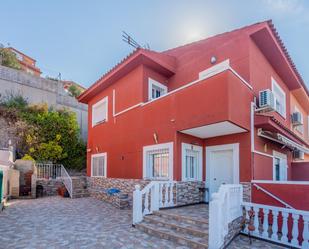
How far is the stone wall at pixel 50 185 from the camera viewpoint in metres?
22.2

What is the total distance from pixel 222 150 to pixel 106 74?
11.0 metres

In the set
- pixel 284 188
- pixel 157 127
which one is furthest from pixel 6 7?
pixel 284 188

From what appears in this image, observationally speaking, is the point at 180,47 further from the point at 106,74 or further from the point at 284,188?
the point at 284,188

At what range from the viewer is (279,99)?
1739 centimetres

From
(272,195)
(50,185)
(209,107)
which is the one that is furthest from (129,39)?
(50,185)

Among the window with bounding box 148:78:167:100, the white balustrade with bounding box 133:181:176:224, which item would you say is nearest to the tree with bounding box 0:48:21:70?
the window with bounding box 148:78:167:100

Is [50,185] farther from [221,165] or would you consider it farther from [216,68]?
[216,68]

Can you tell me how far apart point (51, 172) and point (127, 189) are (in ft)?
39.3

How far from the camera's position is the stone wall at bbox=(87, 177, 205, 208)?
12734 mm

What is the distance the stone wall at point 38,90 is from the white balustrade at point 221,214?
2740 centimetres

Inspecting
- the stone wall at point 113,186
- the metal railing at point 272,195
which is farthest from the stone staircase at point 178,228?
the stone wall at point 113,186

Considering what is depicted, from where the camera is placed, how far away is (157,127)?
1402cm

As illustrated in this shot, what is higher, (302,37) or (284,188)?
(302,37)

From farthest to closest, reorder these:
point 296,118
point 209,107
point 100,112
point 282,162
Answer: point 100,112 → point 296,118 → point 282,162 → point 209,107
